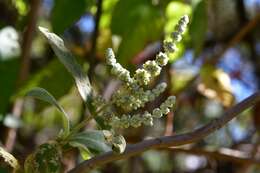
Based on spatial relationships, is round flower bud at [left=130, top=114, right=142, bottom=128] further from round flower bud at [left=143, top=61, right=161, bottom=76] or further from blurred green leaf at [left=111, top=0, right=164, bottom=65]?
blurred green leaf at [left=111, top=0, right=164, bottom=65]

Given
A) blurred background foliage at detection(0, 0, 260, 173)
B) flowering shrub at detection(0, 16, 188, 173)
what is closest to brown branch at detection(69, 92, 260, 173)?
flowering shrub at detection(0, 16, 188, 173)

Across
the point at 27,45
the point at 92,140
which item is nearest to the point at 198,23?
the point at 27,45

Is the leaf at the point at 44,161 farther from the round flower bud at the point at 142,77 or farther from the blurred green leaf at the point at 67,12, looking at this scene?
the blurred green leaf at the point at 67,12

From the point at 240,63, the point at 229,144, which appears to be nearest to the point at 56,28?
the point at 229,144

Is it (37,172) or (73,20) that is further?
(73,20)

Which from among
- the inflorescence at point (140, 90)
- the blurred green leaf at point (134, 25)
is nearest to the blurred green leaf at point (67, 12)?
the blurred green leaf at point (134, 25)

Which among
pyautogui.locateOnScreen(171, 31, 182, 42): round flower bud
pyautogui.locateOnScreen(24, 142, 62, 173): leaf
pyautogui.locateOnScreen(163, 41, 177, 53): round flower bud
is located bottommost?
pyautogui.locateOnScreen(24, 142, 62, 173): leaf

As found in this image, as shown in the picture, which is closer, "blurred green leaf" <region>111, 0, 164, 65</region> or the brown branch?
the brown branch

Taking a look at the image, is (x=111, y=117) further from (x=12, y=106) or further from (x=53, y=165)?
(x=12, y=106)
